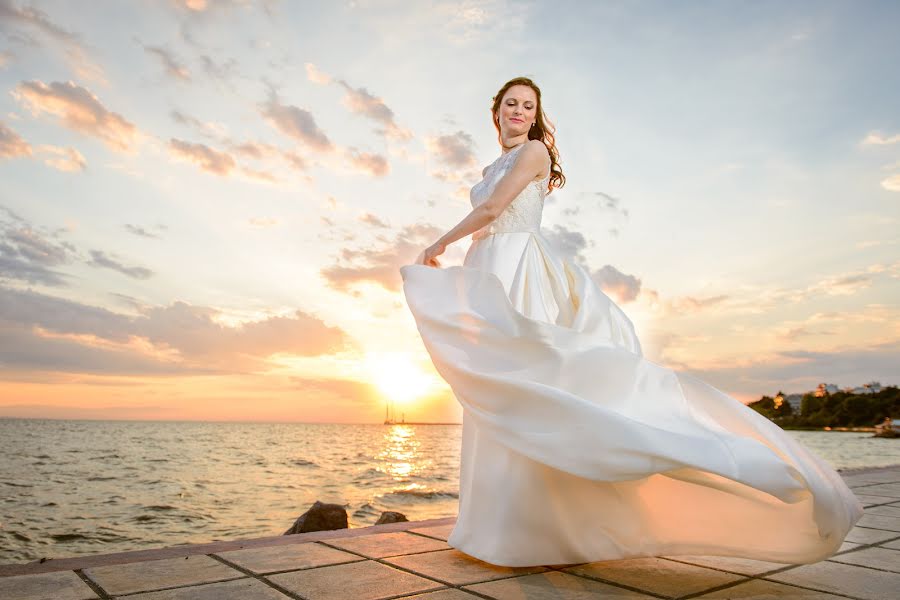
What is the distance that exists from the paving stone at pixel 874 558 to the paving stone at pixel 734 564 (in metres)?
0.44

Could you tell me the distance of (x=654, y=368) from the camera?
2744 mm

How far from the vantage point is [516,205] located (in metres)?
3.37

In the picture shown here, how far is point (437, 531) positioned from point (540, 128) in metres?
2.52

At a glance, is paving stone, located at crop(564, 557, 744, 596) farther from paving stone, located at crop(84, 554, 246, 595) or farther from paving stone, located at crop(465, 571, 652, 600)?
paving stone, located at crop(84, 554, 246, 595)

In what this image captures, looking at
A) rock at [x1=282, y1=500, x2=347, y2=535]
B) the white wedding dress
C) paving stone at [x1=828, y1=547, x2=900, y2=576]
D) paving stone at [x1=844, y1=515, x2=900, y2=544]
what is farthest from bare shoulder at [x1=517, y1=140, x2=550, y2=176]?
rock at [x1=282, y1=500, x2=347, y2=535]

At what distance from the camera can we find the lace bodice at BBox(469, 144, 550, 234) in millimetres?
3355

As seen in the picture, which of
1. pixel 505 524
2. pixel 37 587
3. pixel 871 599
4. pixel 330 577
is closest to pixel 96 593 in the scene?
pixel 37 587

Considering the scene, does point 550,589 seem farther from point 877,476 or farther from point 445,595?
point 877,476

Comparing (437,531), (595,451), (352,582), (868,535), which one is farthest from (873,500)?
(352,582)

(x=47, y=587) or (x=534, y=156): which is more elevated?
(x=534, y=156)

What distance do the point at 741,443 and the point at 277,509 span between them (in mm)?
12392

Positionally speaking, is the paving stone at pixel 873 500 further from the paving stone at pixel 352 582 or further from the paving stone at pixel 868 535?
the paving stone at pixel 352 582

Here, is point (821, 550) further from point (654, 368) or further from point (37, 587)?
point (37, 587)

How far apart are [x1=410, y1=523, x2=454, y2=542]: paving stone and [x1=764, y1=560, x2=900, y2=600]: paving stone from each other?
1731mm
